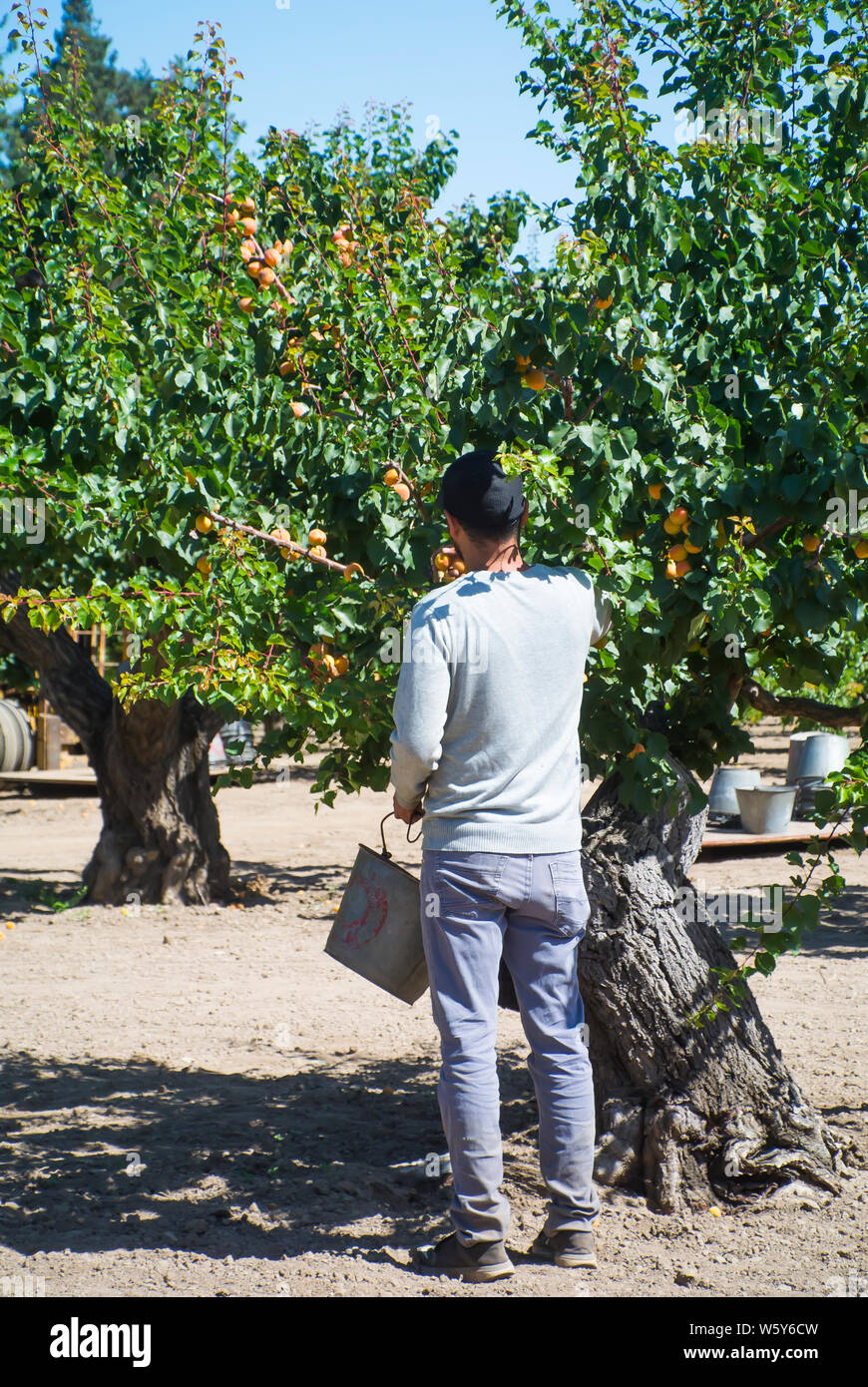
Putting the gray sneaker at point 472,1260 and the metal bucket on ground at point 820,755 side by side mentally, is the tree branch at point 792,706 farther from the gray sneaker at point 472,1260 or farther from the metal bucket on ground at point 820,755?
the metal bucket on ground at point 820,755

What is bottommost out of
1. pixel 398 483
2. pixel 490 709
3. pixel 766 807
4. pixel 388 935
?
pixel 766 807

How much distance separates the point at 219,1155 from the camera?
3.82 m

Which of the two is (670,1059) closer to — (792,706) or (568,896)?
(568,896)

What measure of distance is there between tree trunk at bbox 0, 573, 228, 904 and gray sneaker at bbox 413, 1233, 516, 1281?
19.0ft

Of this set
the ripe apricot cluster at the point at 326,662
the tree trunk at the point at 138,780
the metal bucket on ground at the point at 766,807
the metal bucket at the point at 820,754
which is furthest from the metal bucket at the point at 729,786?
the ripe apricot cluster at the point at 326,662

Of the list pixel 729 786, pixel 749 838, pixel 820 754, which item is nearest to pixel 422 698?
pixel 749 838

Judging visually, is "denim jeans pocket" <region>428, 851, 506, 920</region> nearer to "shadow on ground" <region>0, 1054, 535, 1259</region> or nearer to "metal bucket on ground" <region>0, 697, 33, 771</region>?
"shadow on ground" <region>0, 1054, 535, 1259</region>

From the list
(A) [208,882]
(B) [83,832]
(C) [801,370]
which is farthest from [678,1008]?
(B) [83,832]

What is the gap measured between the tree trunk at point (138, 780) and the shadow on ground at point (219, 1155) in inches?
137

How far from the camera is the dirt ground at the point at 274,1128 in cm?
293

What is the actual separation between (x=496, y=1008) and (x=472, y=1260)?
1.85 ft

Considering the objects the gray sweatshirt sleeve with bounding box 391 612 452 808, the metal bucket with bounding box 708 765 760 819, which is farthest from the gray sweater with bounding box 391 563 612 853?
the metal bucket with bounding box 708 765 760 819

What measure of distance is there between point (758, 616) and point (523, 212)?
5.58m
